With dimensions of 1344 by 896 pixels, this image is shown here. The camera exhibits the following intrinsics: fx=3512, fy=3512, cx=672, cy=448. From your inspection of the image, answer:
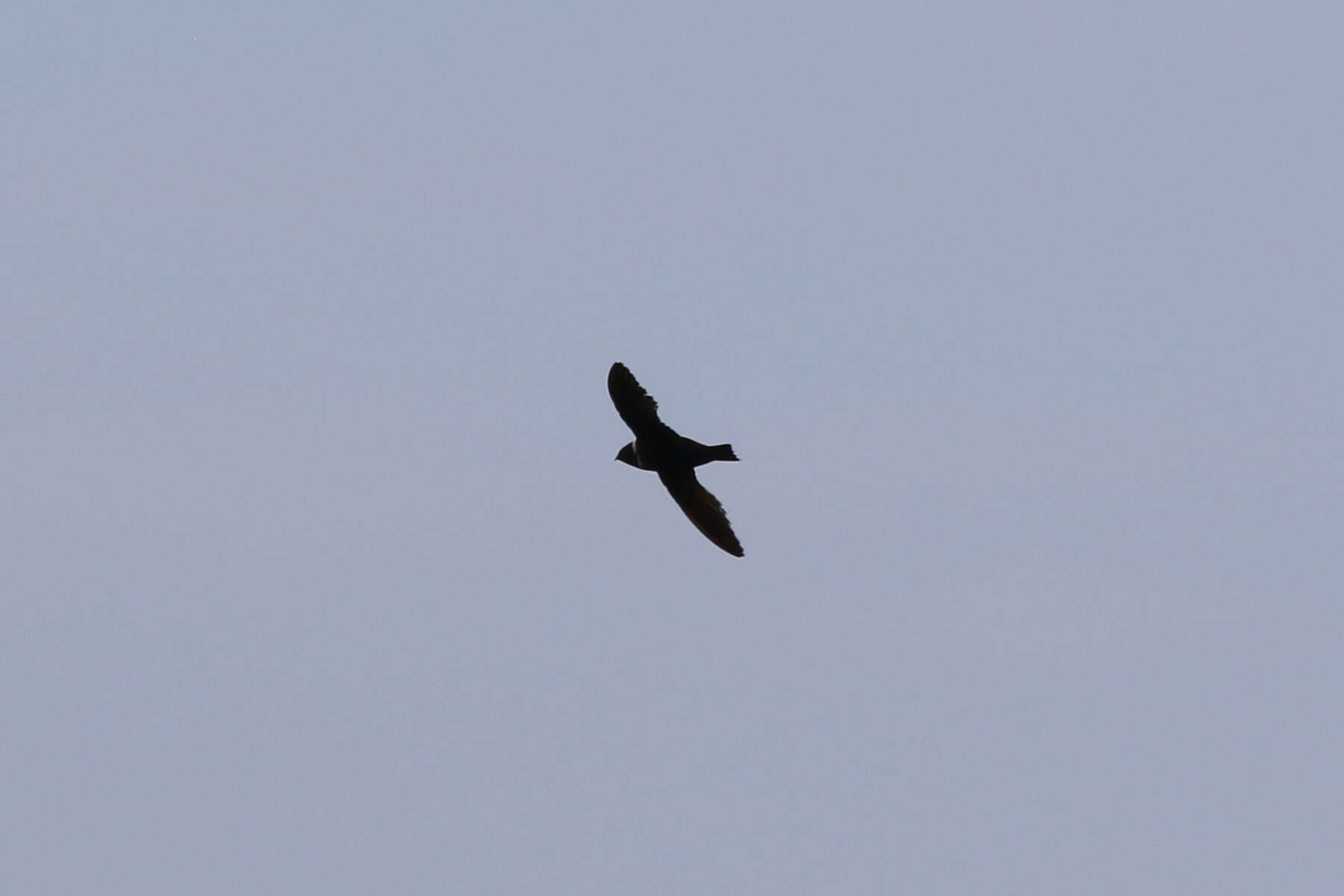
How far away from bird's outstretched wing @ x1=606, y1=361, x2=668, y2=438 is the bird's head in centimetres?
64

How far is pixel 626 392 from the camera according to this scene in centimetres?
4631

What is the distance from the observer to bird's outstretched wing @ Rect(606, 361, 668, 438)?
4625 cm

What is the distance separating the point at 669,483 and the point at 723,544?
44.1 inches

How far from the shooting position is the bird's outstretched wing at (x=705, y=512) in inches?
1871

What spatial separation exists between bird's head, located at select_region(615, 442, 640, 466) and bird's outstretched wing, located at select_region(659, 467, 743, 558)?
42 centimetres

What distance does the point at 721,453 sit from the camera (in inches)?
1818

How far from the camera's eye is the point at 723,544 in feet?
156

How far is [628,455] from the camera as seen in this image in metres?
47.5

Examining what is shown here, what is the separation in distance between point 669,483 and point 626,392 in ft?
5.80

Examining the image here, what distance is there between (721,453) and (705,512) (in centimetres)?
177

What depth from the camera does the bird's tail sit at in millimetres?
46062

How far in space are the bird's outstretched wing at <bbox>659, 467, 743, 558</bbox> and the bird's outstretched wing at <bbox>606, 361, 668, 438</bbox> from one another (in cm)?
108

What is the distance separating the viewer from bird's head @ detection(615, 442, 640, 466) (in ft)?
156

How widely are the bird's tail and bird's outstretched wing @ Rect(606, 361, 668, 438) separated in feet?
2.36
